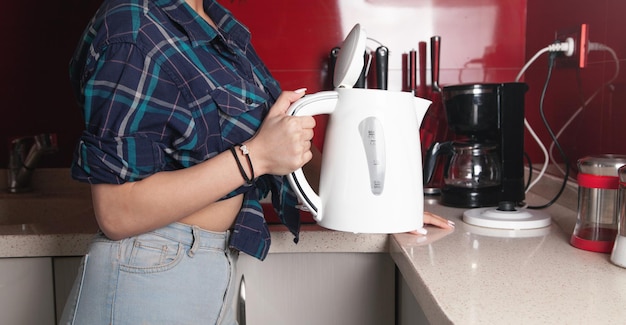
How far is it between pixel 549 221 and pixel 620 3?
45 cm

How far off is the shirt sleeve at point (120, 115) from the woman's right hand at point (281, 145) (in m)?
0.14

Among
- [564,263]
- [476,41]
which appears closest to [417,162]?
[564,263]

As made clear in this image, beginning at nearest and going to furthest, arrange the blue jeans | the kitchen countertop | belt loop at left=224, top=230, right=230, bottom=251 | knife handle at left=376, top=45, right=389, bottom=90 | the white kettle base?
1. the kitchen countertop
2. the blue jeans
3. belt loop at left=224, top=230, right=230, bottom=251
4. the white kettle base
5. knife handle at left=376, top=45, right=389, bottom=90

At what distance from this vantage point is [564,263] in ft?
2.90

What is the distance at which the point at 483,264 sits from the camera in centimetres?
89

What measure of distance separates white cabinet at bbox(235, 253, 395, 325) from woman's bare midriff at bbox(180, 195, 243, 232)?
24 cm

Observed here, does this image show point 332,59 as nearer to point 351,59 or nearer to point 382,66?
point 382,66

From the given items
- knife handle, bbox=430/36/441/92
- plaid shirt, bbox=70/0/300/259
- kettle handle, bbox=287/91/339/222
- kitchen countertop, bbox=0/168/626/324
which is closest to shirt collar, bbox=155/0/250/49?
plaid shirt, bbox=70/0/300/259

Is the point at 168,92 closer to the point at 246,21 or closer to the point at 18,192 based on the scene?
the point at 246,21

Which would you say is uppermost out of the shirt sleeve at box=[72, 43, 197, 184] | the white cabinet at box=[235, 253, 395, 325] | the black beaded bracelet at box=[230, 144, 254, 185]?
the shirt sleeve at box=[72, 43, 197, 184]

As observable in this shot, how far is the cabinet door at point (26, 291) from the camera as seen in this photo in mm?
1187

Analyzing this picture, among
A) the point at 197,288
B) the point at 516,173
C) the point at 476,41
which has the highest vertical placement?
the point at 476,41

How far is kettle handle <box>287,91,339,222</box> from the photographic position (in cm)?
90

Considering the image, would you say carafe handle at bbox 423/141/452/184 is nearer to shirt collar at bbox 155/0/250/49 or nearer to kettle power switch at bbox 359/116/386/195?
kettle power switch at bbox 359/116/386/195
